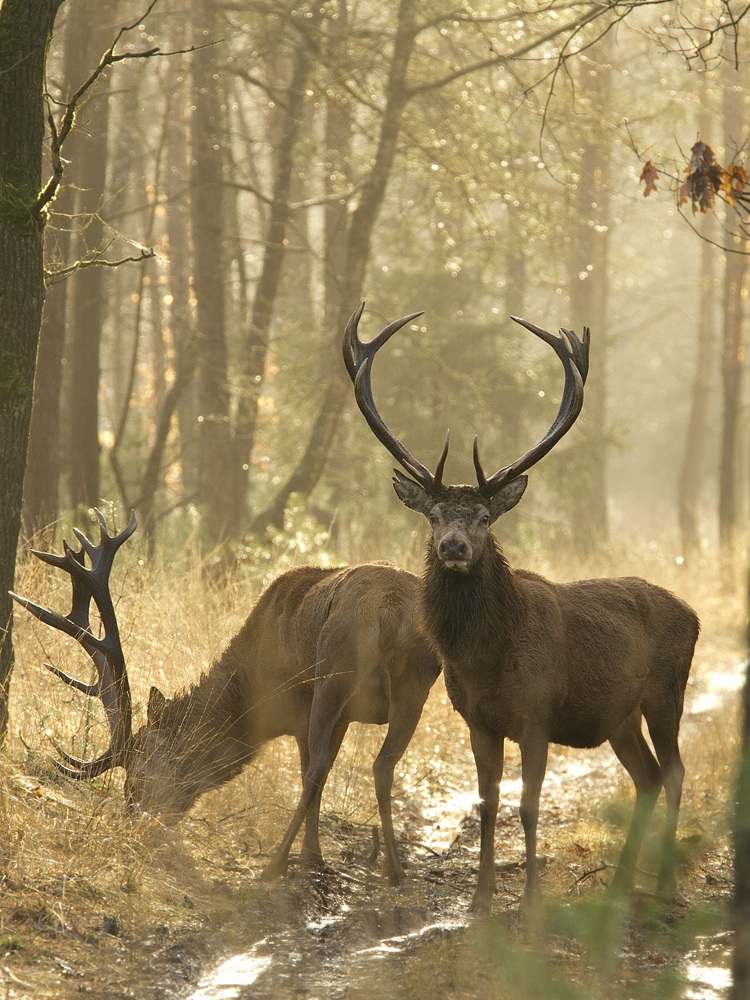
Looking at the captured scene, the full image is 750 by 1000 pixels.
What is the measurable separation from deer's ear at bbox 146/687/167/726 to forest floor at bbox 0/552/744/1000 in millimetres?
495

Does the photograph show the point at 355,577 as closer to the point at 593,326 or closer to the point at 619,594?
the point at 619,594

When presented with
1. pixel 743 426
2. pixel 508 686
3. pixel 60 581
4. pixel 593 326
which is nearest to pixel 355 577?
pixel 508 686

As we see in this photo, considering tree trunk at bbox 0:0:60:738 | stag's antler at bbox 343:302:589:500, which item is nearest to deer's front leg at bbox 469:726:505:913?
stag's antler at bbox 343:302:589:500

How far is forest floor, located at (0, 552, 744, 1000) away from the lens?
511 centimetres

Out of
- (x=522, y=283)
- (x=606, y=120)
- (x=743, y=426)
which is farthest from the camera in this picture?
(x=743, y=426)

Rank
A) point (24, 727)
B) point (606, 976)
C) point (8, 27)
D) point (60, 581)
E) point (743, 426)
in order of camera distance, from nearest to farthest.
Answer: point (606, 976) < point (8, 27) < point (24, 727) < point (60, 581) < point (743, 426)

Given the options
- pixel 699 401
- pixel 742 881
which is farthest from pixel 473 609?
pixel 699 401

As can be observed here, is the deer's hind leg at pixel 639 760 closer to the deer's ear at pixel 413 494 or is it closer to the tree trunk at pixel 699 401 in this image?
the deer's ear at pixel 413 494

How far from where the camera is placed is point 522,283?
21562 mm

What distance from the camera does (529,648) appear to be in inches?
254

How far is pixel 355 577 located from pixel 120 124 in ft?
62.4

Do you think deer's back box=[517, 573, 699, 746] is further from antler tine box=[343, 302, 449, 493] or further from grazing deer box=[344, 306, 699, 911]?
antler tine box=[343, 302, 449, 493]

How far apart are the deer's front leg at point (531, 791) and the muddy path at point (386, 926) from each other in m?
0.21

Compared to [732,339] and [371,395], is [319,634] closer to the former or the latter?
[371,395]
